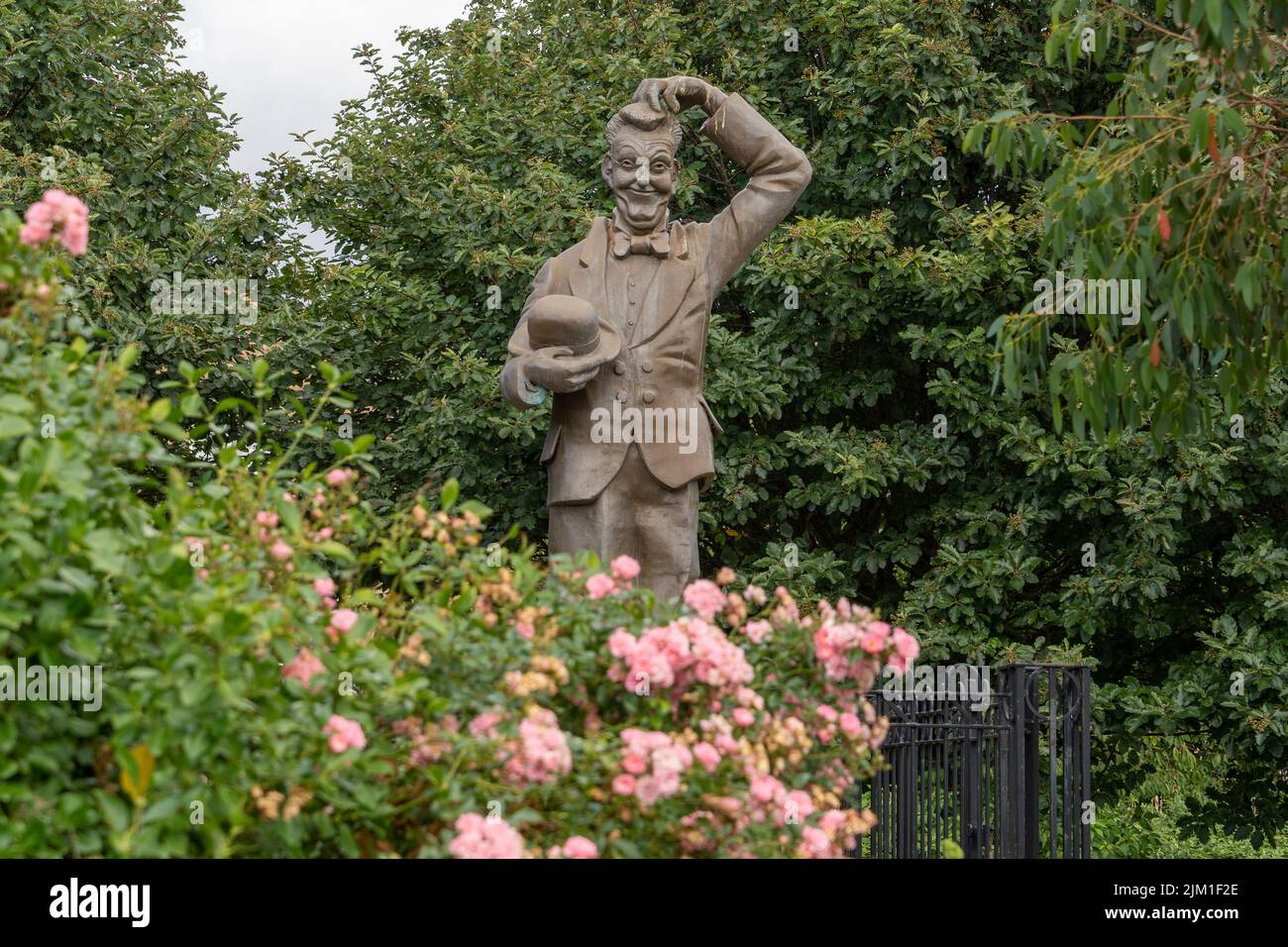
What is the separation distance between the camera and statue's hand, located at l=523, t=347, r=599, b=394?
530 centimetres

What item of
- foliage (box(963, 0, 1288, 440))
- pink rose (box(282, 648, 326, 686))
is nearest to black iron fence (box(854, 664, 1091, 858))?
foliage (box(963, 0, 1288, 440))

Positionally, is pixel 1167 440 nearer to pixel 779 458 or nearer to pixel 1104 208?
pixel 779 458

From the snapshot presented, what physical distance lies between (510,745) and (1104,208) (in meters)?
3.16

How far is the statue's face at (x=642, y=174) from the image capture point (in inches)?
223

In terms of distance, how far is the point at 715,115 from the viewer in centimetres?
586

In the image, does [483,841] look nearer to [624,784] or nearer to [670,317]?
[624,784]

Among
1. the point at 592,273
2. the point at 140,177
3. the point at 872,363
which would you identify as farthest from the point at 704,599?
the point at 140,177

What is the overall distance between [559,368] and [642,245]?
74 cm

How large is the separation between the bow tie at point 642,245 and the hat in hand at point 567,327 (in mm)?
428

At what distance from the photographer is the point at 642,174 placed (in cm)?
567

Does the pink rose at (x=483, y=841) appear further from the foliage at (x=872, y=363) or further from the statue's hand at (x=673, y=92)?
the foliage at (x=872, y=363)

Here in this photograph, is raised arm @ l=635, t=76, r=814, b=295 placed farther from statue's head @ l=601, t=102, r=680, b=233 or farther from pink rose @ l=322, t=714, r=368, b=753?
pink rose @ l=322, t=714, r=368, b=753

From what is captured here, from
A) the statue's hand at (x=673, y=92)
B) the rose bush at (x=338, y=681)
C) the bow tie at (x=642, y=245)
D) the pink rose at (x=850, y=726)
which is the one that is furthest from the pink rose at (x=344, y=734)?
the statue's hand at (x=673, y=92)

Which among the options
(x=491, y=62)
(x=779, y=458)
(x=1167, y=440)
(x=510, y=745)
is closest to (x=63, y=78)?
(x=491, y=62)
